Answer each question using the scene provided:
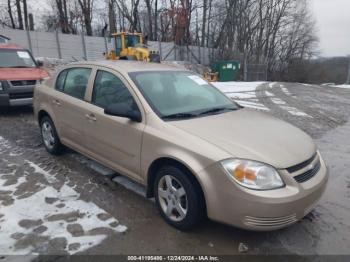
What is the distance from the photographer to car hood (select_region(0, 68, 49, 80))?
300 inches

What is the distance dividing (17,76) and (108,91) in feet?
17.2

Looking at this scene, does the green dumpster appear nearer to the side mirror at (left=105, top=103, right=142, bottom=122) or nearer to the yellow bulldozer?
the yellow bulldozer

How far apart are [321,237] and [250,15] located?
128 feet

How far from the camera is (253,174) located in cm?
252

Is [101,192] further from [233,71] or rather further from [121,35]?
[233,71]

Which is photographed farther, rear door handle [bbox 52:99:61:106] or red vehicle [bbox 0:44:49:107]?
red vehicle [bbox 0:44:49:107]

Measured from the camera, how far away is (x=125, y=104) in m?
3.28

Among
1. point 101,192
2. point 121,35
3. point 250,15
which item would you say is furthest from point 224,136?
point 250,15

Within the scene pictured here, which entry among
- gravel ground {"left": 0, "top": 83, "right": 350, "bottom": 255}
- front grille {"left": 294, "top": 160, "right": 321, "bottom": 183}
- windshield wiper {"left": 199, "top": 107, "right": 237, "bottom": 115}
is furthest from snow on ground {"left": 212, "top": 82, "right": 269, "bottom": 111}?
front grille {"left": 294, "top": 160, "right": 321, "bottom": 183}

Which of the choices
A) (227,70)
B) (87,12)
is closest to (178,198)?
(227,70)

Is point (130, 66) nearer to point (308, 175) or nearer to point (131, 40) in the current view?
point (308, 175)

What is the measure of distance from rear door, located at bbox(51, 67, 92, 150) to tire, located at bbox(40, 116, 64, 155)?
250 mm

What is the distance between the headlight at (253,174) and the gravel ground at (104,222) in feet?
2.27

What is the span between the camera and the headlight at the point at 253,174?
2.51 meters
